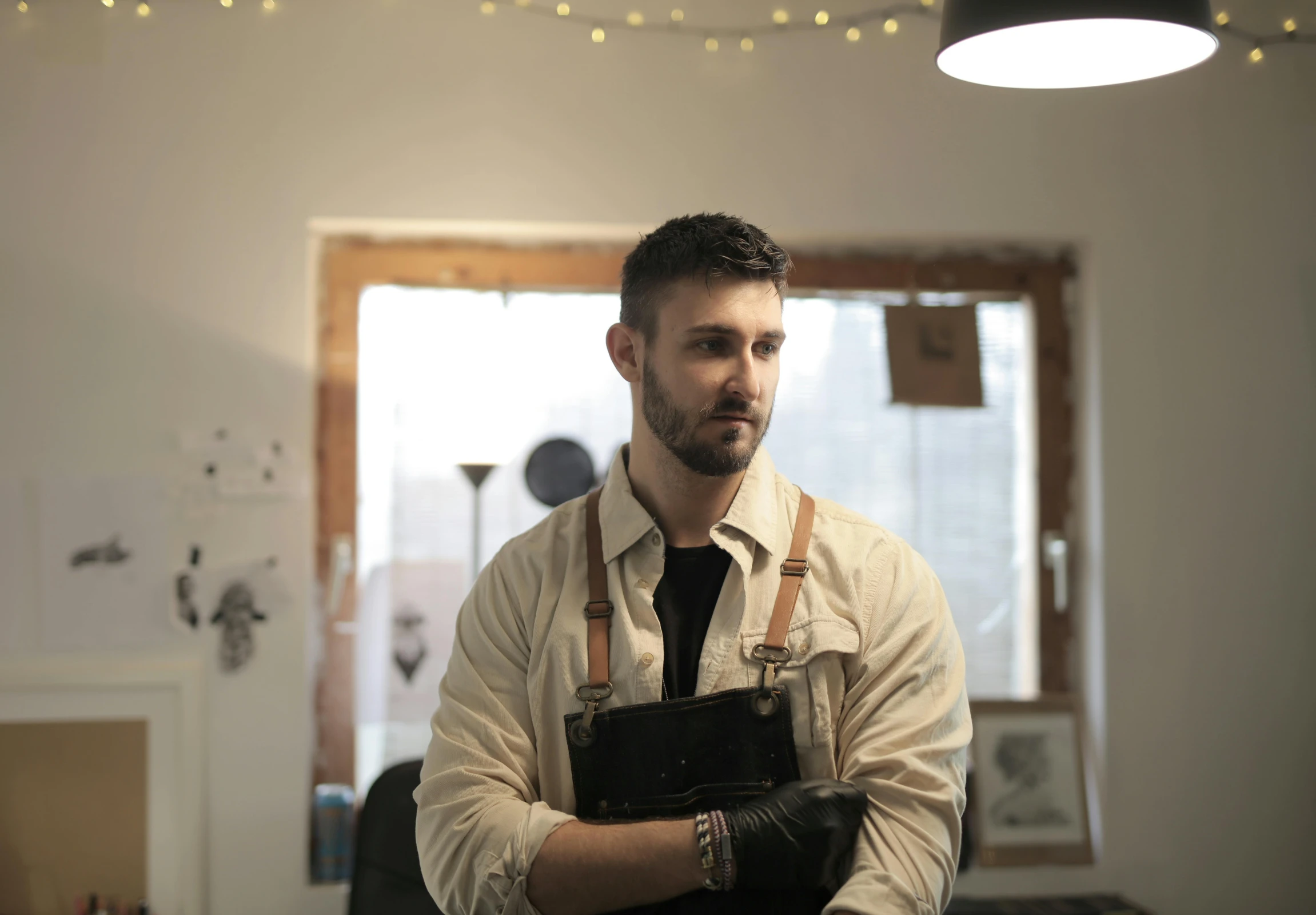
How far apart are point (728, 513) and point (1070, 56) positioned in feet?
2.54

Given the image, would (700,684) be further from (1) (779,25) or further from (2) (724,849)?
(1) (779,25)

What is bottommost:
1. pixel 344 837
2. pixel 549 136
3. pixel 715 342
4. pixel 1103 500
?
pixel 344 837

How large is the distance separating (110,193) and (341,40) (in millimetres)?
683

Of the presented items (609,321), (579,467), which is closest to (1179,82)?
(609,321)

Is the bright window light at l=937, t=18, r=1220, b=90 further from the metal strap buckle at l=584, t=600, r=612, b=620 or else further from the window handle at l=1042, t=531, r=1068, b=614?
the window handle at l=1042, t=531, r=1068, b=614

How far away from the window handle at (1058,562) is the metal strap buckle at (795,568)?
69.0 inches

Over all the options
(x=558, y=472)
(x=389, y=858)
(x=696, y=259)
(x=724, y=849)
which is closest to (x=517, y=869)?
(x=724, y=849)

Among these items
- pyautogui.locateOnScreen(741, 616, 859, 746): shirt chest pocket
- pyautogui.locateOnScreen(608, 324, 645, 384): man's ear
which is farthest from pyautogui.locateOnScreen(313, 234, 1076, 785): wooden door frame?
pyautogui.locateOnScreen(741, 616, 859, 746): shirt chest pocket

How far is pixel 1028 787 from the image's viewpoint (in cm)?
295

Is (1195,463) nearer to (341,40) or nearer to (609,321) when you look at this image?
(609,321)

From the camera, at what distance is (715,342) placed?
5.08ft

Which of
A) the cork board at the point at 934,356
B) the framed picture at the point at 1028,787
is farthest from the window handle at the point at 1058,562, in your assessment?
the cork board at the point at 934,356

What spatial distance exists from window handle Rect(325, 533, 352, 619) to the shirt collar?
142cm

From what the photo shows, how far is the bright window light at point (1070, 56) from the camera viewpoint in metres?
1.46
